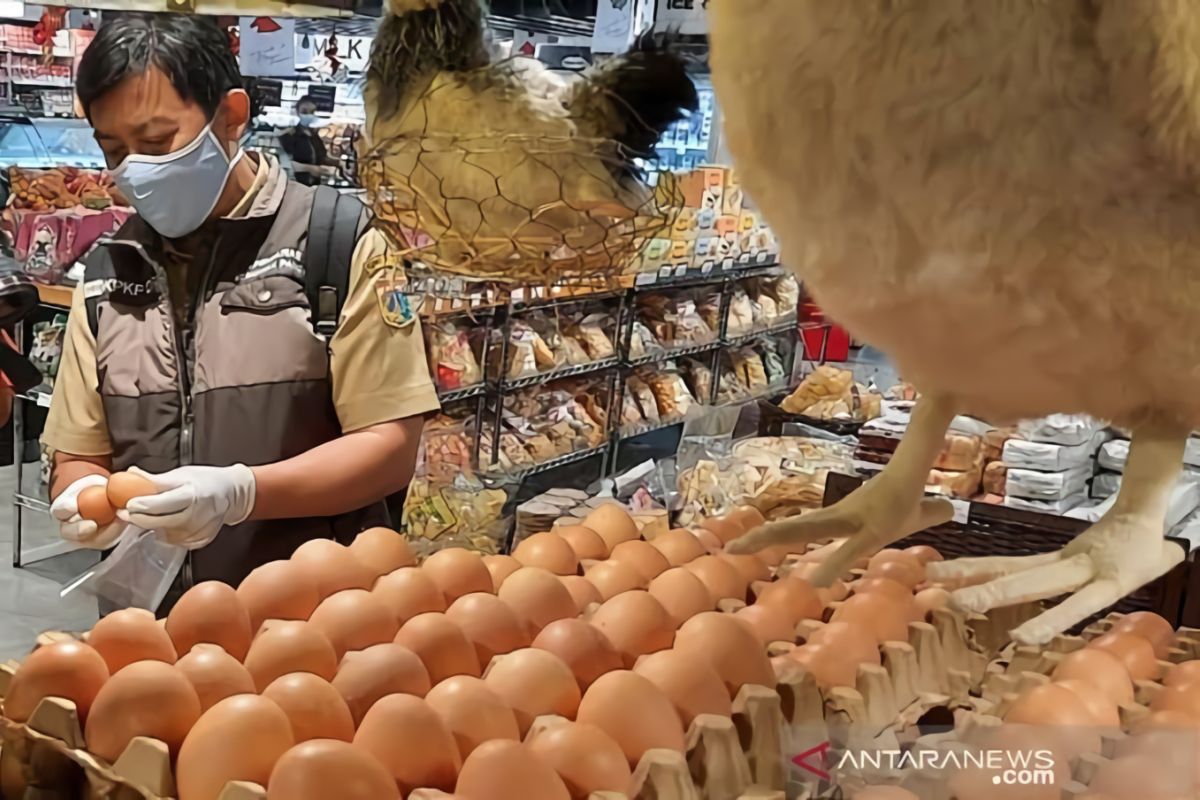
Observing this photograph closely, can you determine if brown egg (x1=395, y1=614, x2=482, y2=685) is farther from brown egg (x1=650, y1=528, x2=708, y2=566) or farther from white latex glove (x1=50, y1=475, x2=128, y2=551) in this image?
white latex glove (x1=50, y1=475, x2=128, y2=551)

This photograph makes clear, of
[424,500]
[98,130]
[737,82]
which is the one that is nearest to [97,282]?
[98,130]

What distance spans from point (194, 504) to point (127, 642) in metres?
0.47

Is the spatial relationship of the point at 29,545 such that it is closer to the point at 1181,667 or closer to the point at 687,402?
the point at 687,402

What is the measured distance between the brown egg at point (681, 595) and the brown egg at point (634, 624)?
0.12 ft

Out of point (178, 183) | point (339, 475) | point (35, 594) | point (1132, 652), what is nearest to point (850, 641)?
point (1132, 652)

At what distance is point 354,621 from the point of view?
3.01 ft

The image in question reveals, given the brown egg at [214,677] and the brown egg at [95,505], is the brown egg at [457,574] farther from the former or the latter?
the brown egg at [95,505]

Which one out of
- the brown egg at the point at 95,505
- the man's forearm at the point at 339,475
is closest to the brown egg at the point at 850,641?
the man's forearm at the point at 339,475

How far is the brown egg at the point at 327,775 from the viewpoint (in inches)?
27.0

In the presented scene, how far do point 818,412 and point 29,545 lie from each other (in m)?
2.32

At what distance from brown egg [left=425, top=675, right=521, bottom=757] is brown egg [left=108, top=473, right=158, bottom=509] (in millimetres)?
615

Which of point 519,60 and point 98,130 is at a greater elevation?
point 519,60

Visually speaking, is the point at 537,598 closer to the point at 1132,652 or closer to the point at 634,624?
the point at 634,624

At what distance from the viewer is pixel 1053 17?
18.3 inches
